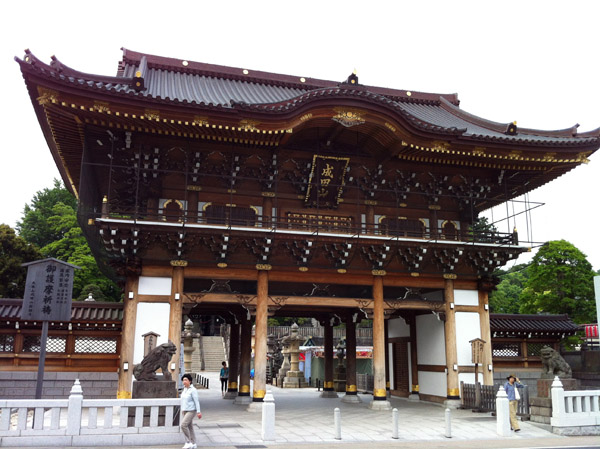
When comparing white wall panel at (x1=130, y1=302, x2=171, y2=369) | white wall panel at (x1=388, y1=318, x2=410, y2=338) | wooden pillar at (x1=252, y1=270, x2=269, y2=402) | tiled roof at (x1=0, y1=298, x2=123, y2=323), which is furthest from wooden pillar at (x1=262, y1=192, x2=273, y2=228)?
white wall panel at (x1=388, y1=318, x2=410, y2=338)

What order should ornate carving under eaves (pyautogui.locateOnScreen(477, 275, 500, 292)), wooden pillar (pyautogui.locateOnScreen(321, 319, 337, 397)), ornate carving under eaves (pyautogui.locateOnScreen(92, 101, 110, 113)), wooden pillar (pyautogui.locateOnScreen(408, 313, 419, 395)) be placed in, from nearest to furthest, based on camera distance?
ornate carving under eaves (pyautogui.locateOnScreen(92, 101, 110, 113)) < ornate carving under eaves (pyautogui.locateOnScreen(477, 275, 500, 292)) < wooden pillar (pyautogui.locateOnScreen(408, 313, 419, 395)) < wooden pillar (pyautogui.locateOnScreen(321, 319, 337, 397))

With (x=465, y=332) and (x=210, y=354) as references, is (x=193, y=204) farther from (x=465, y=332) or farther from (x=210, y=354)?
(x=210, y=354)

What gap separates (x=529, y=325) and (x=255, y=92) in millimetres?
16284

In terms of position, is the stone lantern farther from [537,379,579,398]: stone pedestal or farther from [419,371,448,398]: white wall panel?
[537,379,579,398]: stone pedestal

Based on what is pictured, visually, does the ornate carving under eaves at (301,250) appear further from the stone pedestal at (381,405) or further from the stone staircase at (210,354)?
the stone staircase at (210,354)

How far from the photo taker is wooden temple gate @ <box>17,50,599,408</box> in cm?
1702

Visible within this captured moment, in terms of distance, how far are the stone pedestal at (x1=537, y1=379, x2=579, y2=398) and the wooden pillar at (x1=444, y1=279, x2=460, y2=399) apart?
154 inches

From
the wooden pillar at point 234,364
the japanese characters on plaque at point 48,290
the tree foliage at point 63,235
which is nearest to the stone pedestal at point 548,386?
the wooden pillar at point 234,364

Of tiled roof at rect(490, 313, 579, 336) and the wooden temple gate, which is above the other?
the wooden temple gate

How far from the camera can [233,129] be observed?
682 inches

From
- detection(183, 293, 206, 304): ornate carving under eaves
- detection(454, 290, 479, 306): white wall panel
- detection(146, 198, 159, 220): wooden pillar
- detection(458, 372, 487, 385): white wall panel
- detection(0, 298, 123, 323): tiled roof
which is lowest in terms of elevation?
detection(458, 372, 487, 385): white wall panel

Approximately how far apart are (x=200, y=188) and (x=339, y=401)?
11869 mm

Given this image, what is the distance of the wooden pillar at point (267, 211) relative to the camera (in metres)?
19.2

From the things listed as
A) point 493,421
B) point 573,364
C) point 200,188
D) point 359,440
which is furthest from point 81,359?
point 573,364
